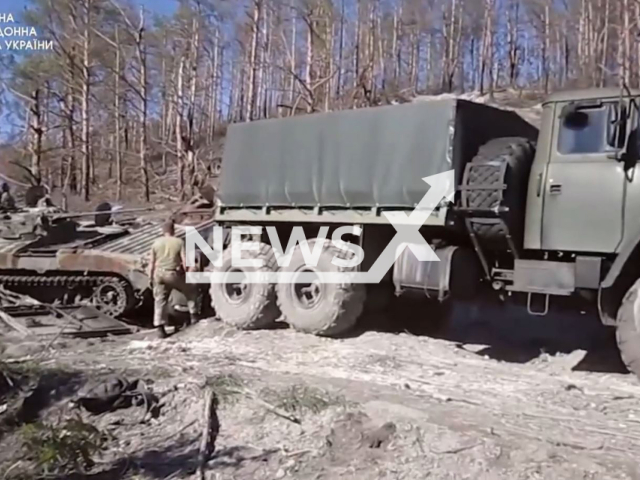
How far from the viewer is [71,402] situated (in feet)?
23.0

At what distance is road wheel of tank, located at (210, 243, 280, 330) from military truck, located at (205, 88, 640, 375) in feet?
0.05

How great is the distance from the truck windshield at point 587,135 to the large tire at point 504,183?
0.43 metres

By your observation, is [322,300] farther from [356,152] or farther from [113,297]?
[113,297]

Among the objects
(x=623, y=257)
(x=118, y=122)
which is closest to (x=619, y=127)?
(x=623, y=257)

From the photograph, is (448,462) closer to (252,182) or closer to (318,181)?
(318,181)

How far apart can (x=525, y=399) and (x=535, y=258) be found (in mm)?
1687

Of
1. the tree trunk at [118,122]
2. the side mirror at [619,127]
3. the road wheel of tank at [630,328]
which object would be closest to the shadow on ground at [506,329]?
the road wheel of tank at [630,328]

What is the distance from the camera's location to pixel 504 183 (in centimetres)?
775

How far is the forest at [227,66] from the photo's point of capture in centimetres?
2909

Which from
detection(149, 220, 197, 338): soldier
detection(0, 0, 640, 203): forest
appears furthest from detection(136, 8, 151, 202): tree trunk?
detection(149, 220, 197, 338): soldier

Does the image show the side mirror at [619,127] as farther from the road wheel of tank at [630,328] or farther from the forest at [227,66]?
the forest at [227,66]

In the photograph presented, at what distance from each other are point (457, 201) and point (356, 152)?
153 centimetres

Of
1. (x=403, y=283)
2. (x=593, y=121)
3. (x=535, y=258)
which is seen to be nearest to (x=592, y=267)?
(x=535, y=258)

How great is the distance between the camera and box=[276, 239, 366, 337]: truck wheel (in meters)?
9.15
